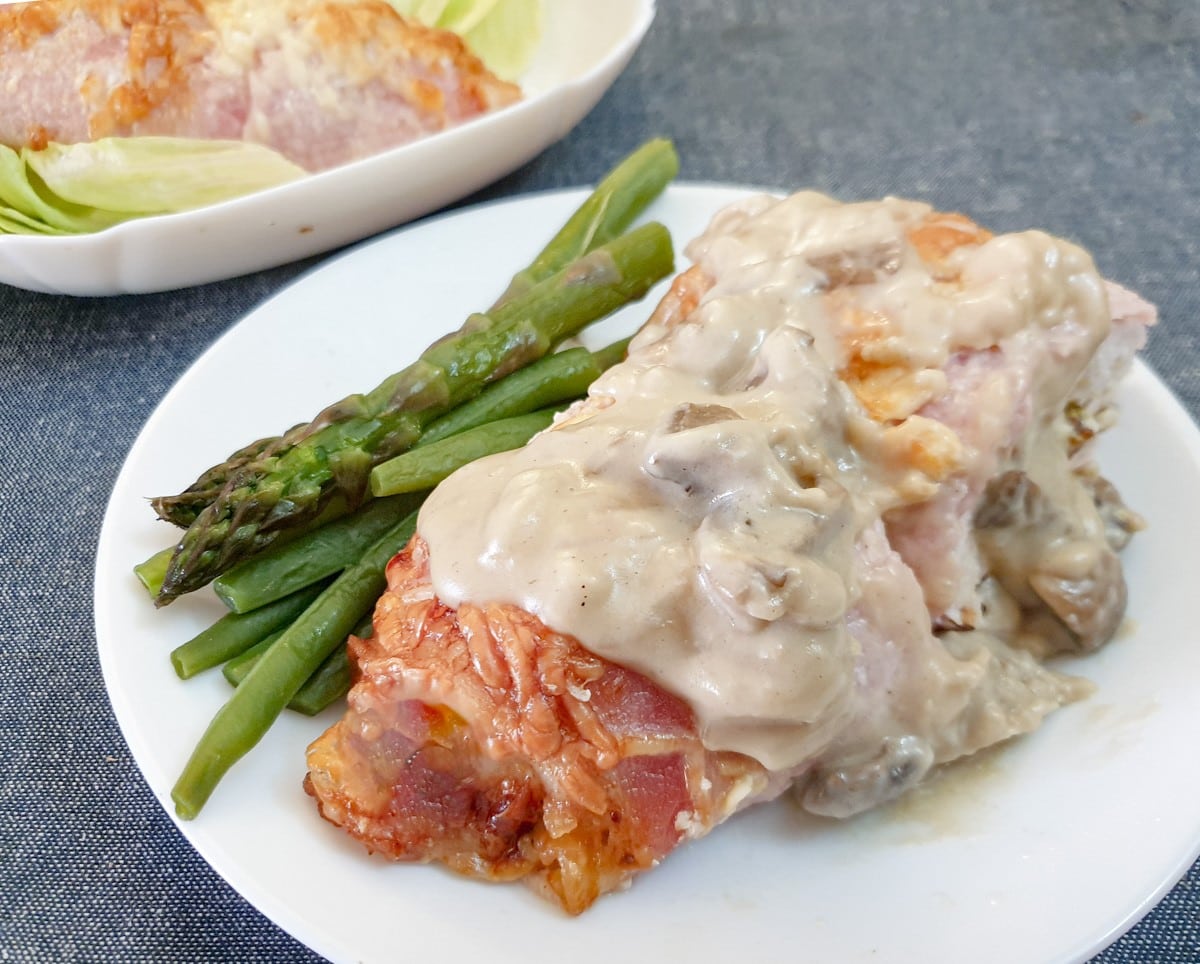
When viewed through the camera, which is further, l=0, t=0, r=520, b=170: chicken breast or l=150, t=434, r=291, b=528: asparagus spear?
l=0, t=0, r=520, b=170: chicken breast

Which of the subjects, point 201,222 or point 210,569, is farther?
point 201,222

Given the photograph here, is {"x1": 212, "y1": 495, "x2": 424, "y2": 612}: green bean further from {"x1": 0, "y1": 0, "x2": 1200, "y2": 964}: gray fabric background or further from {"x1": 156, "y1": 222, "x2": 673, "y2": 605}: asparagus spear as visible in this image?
{"x1": 0, "y1": 0, "x2": 1200, "y2": 964}: gray fabric background

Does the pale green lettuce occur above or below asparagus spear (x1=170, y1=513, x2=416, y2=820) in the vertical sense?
above

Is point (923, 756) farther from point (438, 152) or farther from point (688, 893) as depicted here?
point (438, 152)

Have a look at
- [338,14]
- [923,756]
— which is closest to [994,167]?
[338,14]

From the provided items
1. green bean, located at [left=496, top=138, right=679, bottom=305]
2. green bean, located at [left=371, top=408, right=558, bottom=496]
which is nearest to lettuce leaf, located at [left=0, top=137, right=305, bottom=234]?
green bean, located at [left=496, top=138, right=679, bottom=305]

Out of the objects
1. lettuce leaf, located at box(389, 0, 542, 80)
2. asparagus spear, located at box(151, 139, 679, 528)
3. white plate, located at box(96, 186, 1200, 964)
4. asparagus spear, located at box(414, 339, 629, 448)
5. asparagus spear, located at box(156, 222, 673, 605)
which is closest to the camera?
white plate, located at box(96, 186, 1200, 964)

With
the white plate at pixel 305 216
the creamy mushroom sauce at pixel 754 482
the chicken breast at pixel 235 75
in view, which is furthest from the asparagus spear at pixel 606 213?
the chicken breast at pixel 235 75
